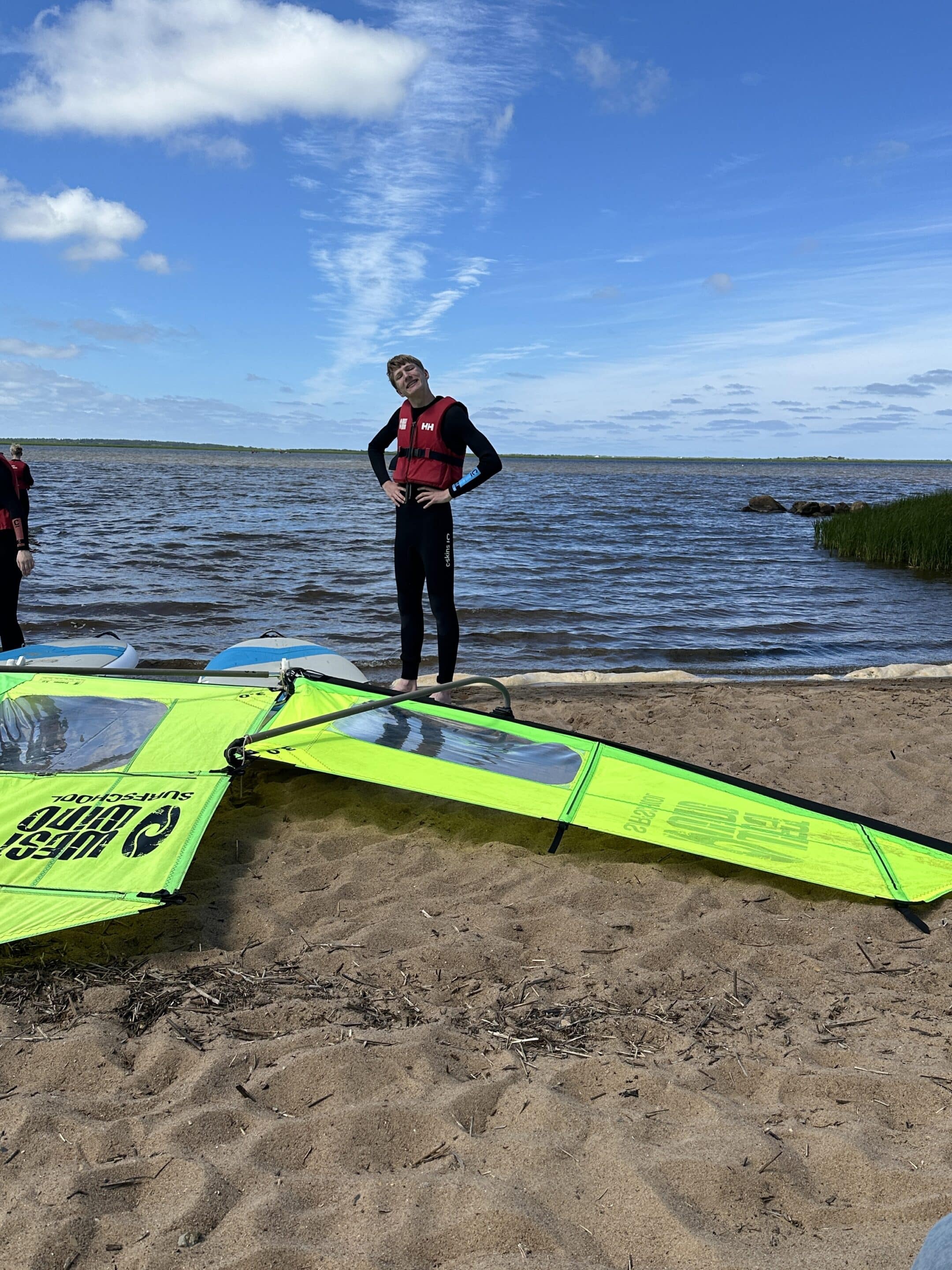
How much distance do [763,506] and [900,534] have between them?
17387 millimetres

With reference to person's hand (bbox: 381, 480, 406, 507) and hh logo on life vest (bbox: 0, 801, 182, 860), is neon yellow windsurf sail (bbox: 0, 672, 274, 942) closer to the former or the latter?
hh logo on life vest (bbox: 0, 801, 182, 860)

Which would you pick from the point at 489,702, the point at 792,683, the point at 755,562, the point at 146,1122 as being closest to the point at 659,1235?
the point at 146,1122

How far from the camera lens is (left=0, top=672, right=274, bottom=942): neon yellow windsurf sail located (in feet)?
9.29

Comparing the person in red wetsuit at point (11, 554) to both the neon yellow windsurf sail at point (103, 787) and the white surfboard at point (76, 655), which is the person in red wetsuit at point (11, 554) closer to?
the white surfboard at point (76, 655)

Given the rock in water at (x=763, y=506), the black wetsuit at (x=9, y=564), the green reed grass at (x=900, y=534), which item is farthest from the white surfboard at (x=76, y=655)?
the rock in water at (x=763, y=506)

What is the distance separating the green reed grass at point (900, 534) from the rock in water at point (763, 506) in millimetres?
13333

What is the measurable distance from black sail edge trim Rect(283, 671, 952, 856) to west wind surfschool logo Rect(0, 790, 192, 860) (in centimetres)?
107

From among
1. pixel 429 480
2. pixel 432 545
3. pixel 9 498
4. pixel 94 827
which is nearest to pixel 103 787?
pixel 94 827

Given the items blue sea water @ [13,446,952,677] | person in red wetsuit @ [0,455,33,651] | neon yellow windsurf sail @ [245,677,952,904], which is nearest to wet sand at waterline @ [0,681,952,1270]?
neon yellow windsurf sail @ [245,677,952,904]

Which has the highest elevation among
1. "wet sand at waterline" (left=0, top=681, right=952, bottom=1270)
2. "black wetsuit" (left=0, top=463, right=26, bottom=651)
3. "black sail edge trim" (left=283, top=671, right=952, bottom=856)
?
"black wetsuit" (left=0, top=463, right=26, bottom=651)

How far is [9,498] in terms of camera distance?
19.0ft

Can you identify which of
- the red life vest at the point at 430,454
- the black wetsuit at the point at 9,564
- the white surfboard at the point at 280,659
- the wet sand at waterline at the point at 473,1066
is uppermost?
the red life vest at the point at 430,454

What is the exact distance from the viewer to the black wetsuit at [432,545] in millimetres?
5195

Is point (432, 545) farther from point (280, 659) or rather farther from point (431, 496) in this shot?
point (280, 659)
